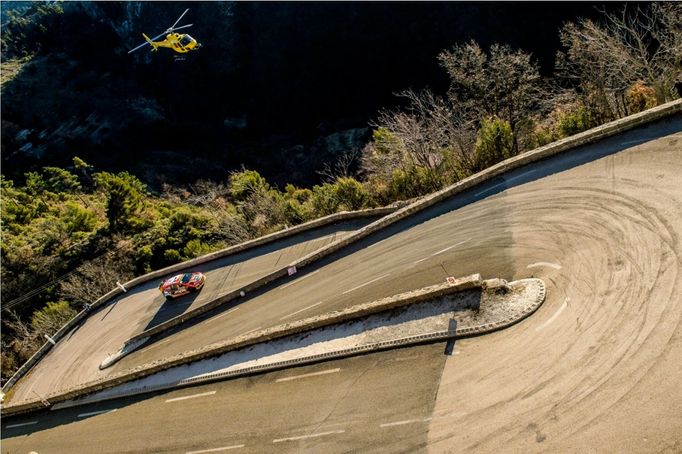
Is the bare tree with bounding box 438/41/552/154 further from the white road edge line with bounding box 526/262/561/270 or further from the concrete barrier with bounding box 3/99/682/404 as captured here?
the white road edge line with bounding box 526/262/561/270

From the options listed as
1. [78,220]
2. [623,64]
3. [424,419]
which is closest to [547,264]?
[424,419]

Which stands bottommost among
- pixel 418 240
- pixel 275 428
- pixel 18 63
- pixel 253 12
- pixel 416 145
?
pixel 275 428

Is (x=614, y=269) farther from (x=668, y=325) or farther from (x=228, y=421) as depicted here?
(x=228, y=421)

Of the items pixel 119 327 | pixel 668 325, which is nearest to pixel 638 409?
pixel 668 325

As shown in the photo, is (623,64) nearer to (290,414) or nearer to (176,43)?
(290,414)

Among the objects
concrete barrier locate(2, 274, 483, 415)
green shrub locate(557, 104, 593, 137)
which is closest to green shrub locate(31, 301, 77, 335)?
concrete barrier locate(2, 274, 483, 415)

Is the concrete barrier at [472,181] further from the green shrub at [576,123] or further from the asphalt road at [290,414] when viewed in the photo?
the green shrub at [576,123]

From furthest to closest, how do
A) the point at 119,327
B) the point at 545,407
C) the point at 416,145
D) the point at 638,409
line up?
the point at 416,145, the point at 119,327, the point at 545,407, the point at 638,409

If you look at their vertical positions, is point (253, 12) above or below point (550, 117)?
above
